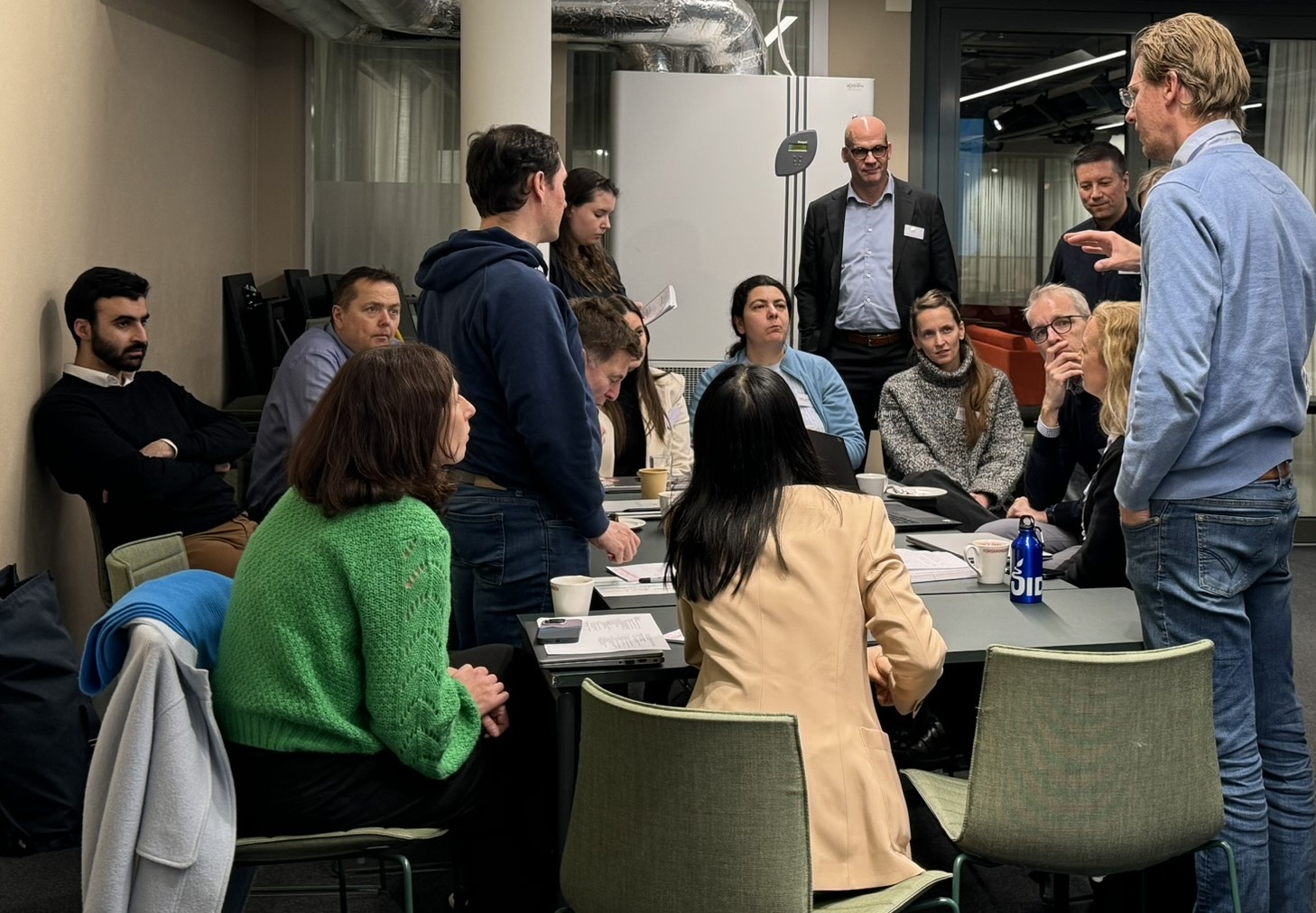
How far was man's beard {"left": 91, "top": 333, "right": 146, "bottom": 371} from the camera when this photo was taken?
407 cm

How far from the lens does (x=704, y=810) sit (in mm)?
1804

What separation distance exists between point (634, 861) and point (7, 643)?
1631mm

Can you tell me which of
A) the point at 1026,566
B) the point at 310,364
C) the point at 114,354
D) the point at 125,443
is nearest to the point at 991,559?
the point at 1026,566

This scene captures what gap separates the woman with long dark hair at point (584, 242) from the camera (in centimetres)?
470

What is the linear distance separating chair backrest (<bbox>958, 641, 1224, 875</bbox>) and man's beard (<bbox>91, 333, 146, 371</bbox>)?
9.82 feet

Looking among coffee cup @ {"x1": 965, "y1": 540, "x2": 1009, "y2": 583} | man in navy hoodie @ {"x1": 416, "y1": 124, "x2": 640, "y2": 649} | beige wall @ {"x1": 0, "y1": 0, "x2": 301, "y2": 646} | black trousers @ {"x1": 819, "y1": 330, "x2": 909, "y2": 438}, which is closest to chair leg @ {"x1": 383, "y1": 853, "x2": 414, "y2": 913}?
man in navy hoodie @ {"x1": 416, "y1": 124, "x2": 640, "y2": 649}

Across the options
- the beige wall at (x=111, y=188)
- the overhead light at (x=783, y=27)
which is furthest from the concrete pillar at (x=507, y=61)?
the overhead light at (x=783, y=27)

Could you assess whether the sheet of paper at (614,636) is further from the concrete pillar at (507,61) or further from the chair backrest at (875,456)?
the chair backrest at (875,456)

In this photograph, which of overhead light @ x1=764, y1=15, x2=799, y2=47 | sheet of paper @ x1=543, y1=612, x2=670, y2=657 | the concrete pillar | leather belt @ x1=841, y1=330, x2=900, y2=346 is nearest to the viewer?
sheet of paper @ x1=543, y1=612, x2=670, y2=657

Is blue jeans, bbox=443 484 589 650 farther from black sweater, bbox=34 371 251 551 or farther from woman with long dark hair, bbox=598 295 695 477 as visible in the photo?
woman with long dark hair, bbox=598 295 695 477

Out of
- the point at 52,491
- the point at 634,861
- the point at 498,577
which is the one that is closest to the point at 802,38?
the point at 52,491

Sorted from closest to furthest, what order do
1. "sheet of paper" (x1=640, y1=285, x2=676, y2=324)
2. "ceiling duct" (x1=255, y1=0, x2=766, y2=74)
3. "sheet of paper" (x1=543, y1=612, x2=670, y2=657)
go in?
1. "sheet of paper" (x1=543, y1=612, x2=670, y2=657)
2. "sheet of paper" (x1=640, y1=285, x2=676, y2=324)
3. "ceiling duct" (x1=255, y1=0, x2=766, y2=74)

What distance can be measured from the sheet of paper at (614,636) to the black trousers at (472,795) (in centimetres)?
25

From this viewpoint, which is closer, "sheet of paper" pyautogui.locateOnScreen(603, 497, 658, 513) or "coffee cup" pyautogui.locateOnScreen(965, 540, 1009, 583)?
"coffee cup" pyautogui.locateOnScreen(965, 540, 1009, 583)
